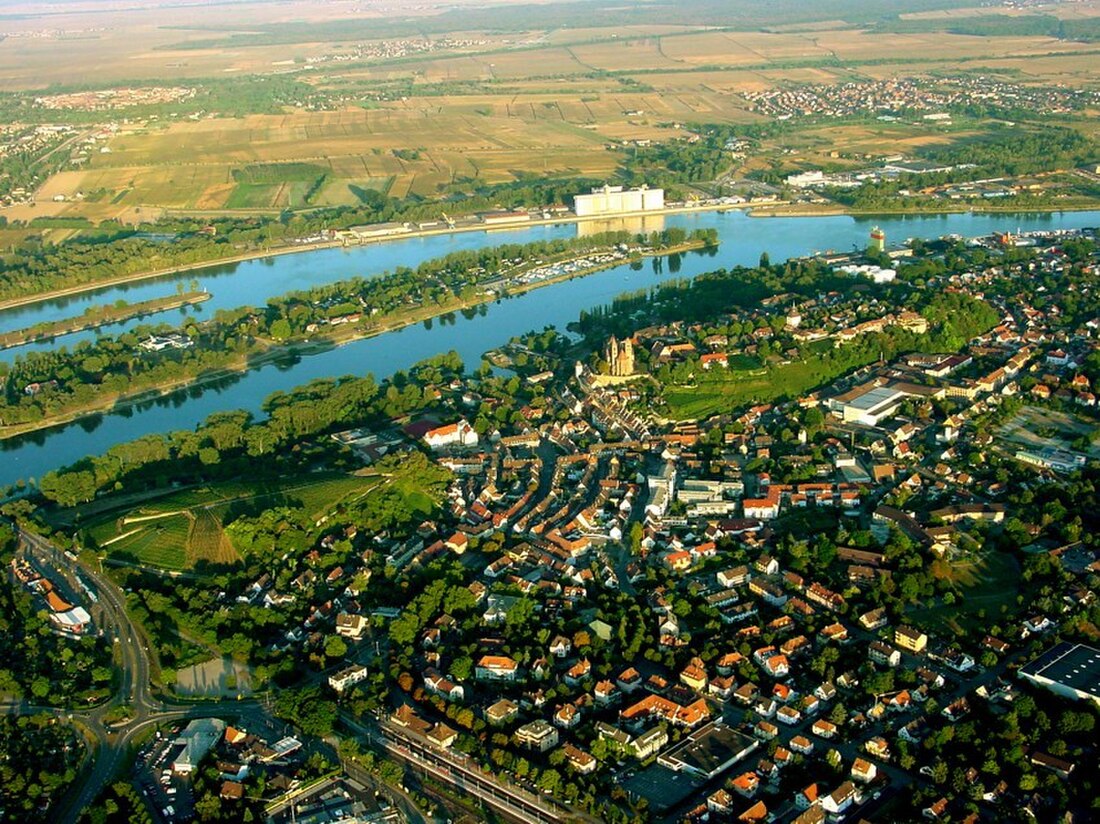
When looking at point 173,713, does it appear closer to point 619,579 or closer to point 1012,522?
point 619,579

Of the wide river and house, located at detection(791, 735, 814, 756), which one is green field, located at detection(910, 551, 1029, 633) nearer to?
house, located at detection(791, 735, 814, 756)

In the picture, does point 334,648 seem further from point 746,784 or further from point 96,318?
point 96,318

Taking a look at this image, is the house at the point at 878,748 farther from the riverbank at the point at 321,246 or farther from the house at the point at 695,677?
the riverbank at the point at 321,246

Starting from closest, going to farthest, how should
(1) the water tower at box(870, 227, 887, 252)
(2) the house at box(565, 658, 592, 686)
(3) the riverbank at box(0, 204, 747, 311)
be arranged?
1. (2) the house at box(565, 658, 592, 686)
2. (1) the water tower at box(870, 227, 887, 252)
3. (3) the riverbank at box(0, 204, 747, 311)

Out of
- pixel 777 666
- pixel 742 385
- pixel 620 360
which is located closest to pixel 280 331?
pixel 620 360

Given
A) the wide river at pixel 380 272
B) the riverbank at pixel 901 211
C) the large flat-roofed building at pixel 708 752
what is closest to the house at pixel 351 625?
the large flat-roofed building at pixel 708 752

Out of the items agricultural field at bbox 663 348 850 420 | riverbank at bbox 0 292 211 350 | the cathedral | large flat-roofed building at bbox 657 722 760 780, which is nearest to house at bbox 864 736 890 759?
large flat-roofed building at bbox 657 722 760 780

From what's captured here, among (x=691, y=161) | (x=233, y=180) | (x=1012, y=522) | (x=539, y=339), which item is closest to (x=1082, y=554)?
(x=1012, y=522)
